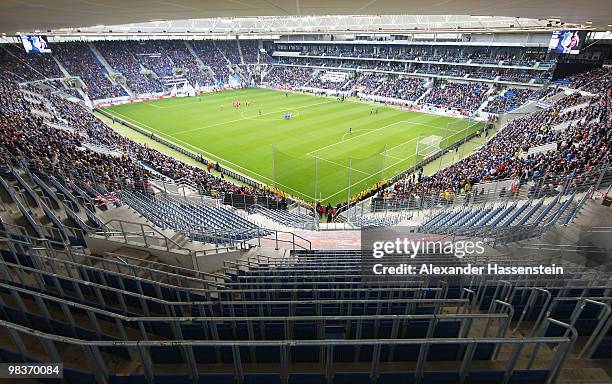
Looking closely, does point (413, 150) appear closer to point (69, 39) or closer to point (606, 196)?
point (606, 196)

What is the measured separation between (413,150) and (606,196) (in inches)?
818

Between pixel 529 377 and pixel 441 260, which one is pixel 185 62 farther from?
pixel 529 377

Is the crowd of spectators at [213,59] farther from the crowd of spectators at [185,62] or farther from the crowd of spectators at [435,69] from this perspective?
the crowd of spectators at [435,69]

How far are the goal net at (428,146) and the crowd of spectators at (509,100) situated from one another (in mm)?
14164

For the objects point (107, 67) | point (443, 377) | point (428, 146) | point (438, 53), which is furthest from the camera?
point (438, 53)

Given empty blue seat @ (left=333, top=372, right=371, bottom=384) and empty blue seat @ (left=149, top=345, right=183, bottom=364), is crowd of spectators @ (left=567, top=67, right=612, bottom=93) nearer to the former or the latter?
empty blue seat @ (left=333, top=372, right=371, bottom=384)

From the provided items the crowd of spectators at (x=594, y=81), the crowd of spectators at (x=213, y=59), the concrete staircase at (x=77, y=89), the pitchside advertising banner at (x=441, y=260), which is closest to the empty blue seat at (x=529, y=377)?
the pitchside advertising banner at (x=441, y=260)

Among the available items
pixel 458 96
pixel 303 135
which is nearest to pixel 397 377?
pixel 303 135

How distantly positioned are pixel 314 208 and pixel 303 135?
17581 mm

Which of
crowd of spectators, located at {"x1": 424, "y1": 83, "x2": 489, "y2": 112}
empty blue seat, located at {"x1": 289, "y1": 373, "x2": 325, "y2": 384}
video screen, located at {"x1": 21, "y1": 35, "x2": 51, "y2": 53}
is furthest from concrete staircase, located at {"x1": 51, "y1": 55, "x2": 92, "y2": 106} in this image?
empty blue seat, located at {"x1": 289, "y1": 373, "x2": 325, "y2": 384}

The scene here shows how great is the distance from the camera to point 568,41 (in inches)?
1468

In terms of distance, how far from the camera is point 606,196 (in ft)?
38.8

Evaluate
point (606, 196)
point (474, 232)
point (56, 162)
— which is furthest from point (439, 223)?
point (56, 162)

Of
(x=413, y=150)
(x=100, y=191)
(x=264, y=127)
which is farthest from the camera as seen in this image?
(x=264, y=127)
